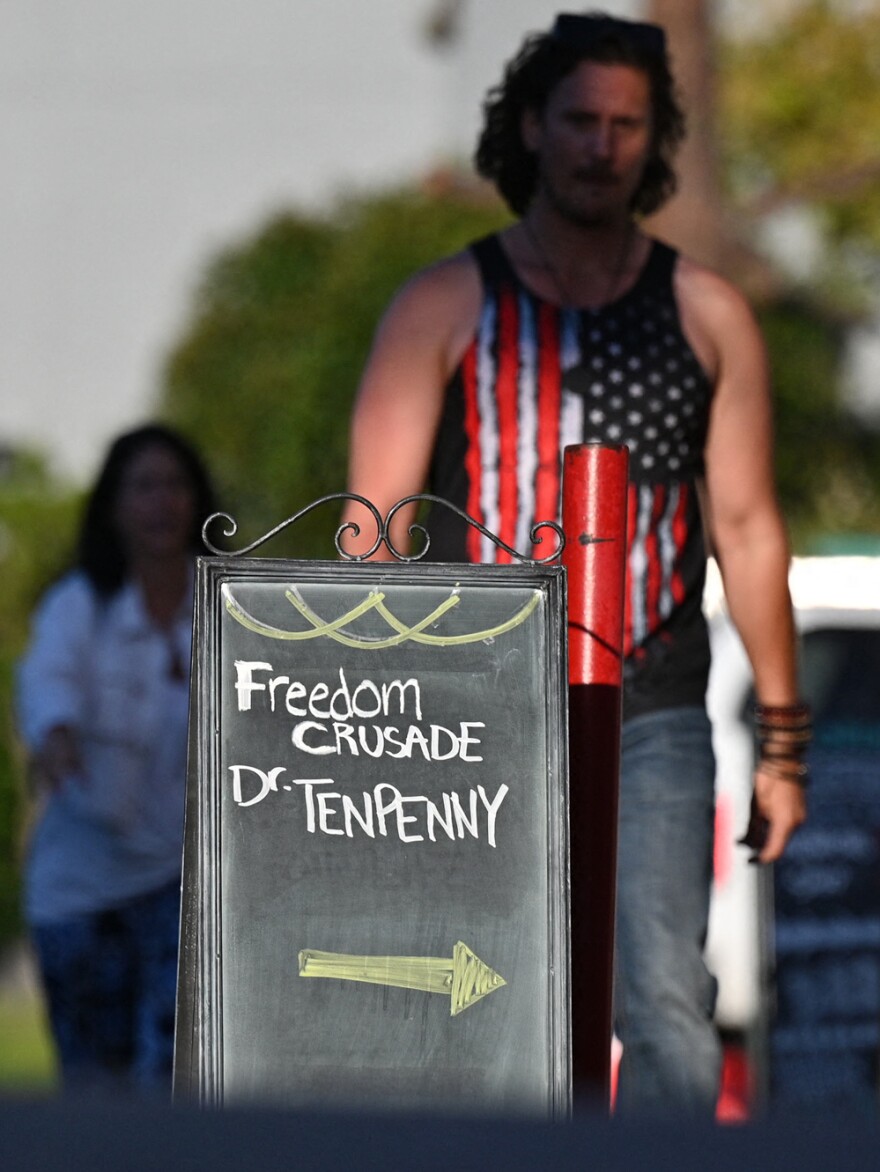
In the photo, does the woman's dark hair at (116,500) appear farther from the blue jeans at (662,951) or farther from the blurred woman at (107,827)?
the blue jeans at (662,951)

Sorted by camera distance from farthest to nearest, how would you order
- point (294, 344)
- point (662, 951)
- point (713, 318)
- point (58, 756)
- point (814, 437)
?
point (294, 344) < point (814, 437) < point (58, 756) < point (713, 318) < point (662, 951)

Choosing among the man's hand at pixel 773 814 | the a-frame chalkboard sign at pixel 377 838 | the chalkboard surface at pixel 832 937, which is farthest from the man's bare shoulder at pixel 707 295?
the chalkboard surface at pixel 832 937

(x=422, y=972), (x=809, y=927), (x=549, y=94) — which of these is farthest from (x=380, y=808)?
(x=809, y=927)

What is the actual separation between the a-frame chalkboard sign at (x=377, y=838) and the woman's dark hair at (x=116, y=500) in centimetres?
281

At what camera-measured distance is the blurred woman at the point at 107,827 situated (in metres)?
5.73

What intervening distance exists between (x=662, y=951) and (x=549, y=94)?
1398 millimetres

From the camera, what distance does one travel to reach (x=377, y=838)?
3.18m

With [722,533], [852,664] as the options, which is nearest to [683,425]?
[722,533]

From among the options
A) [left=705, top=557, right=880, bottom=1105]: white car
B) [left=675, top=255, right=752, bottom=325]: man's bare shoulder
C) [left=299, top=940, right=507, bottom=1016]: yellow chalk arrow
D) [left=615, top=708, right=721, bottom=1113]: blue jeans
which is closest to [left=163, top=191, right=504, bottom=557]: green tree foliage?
[left=705, top=557, right=880, bottom=1105]: white car

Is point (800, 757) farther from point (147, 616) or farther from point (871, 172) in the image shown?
point (871, 172)

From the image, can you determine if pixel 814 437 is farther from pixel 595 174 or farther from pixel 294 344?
pixel 595 174

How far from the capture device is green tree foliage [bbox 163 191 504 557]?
13500mm

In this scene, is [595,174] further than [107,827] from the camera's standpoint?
No

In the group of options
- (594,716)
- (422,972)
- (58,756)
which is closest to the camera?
(422,972)
